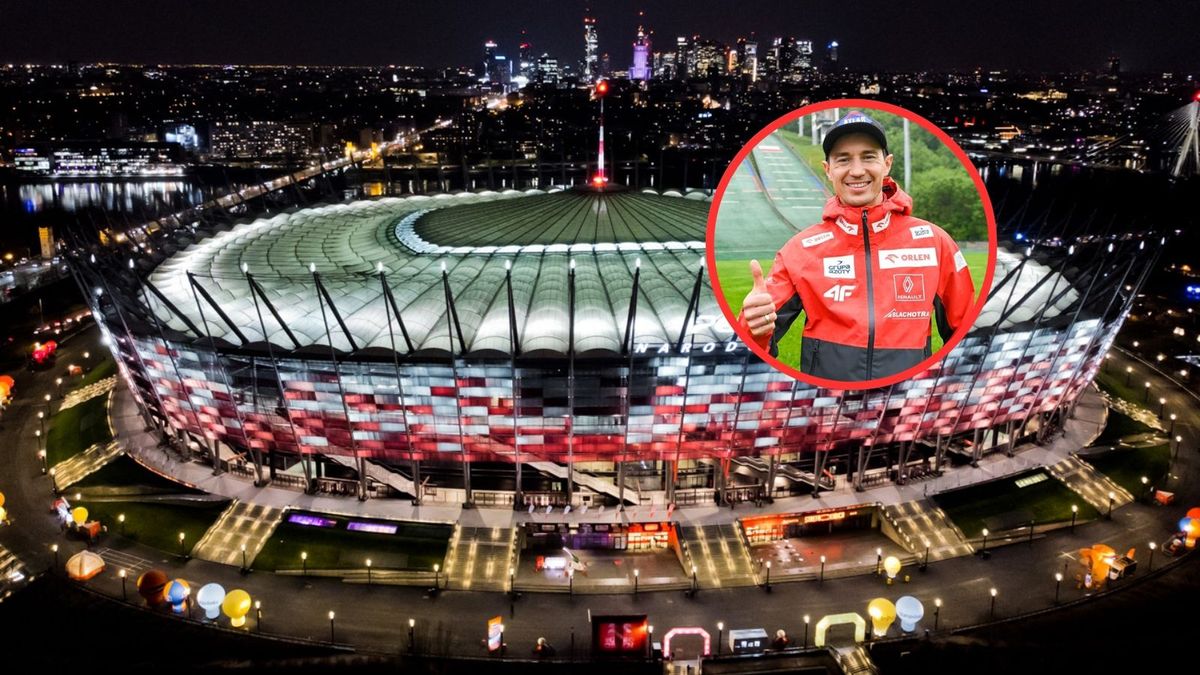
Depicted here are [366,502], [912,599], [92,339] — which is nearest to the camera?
[912,599]

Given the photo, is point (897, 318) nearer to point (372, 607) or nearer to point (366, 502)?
point (372, 607)

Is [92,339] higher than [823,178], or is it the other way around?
[823,178]

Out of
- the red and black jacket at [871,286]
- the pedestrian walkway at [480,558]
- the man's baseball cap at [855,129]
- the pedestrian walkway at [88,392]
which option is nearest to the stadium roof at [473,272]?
the pedestrian walkway at [480,558]

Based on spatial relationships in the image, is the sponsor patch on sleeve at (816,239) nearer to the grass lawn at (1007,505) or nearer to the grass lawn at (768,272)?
the grass lawn at (768,272)

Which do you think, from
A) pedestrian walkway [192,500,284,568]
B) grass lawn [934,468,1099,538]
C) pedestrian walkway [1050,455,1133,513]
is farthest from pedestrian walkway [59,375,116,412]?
pedestrian walkway [1050,455,1133,513]

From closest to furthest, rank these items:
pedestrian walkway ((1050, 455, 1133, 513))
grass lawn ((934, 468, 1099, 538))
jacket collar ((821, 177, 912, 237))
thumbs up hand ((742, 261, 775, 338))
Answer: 1. jacket collar ((821, 177, 912, 237))
2. thumbs up hand ((742, 261, 775, 338))
3. grass lawn ((934, 468, 1099, 538))
4. pedestrian walkway ((1050, 455, 1133, 513))

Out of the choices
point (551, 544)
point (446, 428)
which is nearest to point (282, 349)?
point (446, 428)

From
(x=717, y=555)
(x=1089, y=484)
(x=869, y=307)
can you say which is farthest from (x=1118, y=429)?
(x=869, y=307)

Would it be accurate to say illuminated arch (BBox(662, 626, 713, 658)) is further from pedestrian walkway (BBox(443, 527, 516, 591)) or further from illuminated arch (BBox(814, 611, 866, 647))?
pedestrian walkway (BBox(443, 527, 516, 591))
